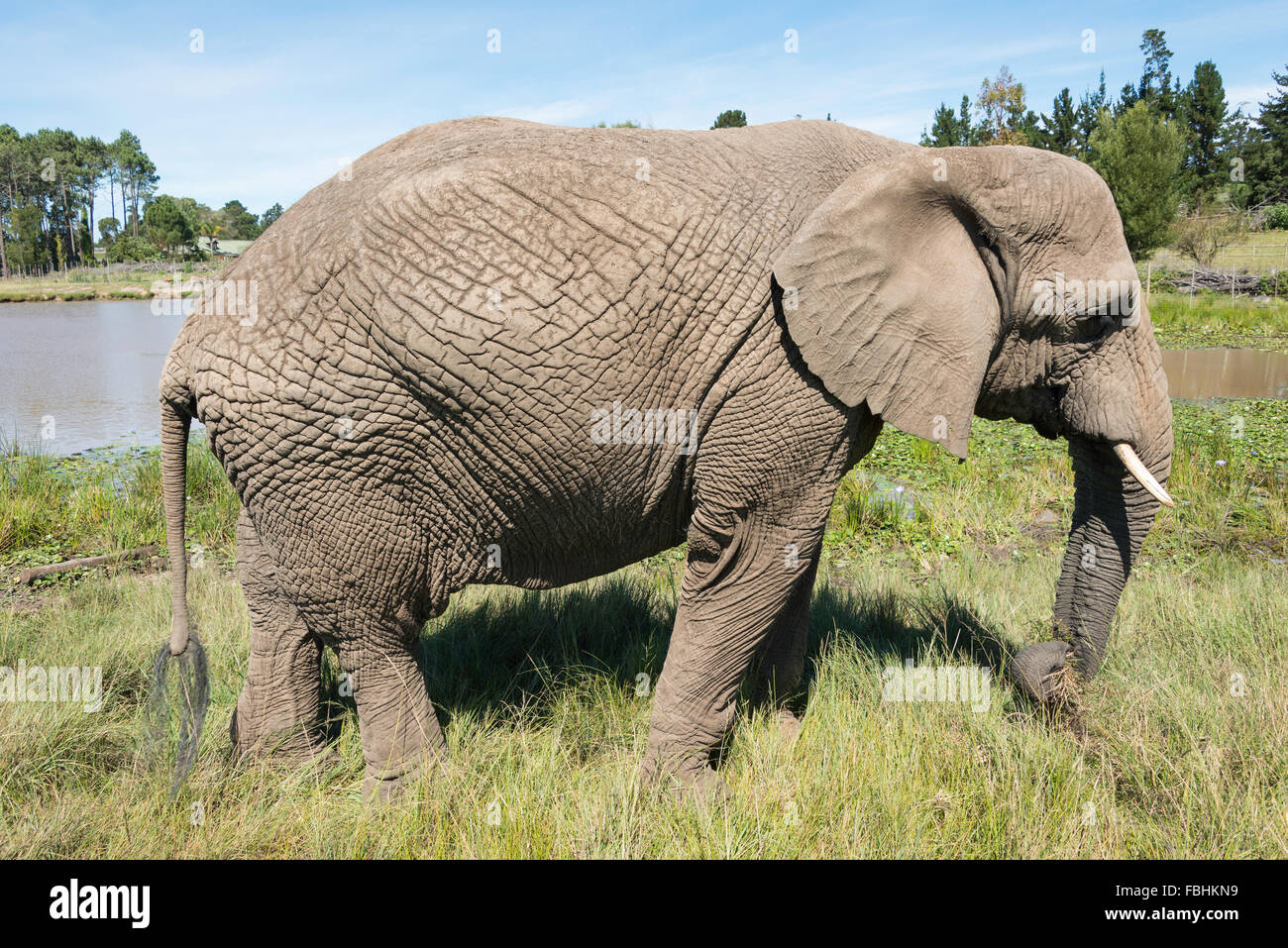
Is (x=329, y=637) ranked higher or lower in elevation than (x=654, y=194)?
lower

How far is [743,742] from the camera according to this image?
3926 mm

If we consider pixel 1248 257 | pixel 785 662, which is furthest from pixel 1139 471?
pixel 1248 257

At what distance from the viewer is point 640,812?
338 centimetres

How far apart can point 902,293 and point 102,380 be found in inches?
684

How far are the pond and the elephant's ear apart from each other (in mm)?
7118

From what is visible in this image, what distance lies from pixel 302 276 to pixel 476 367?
2.38ft

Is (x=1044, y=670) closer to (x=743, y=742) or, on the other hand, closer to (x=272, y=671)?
(x=743, y=742)

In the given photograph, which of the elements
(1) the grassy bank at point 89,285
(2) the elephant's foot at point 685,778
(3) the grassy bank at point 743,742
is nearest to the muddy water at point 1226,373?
(3) the grassy bank at point 743,742

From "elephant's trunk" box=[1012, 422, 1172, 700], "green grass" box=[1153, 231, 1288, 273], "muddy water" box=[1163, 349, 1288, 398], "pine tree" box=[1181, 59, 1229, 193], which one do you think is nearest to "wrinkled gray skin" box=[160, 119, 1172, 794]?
"elephant's trunk" box=[1012, 422, 1172, 700]

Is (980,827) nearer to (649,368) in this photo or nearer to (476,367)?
(649,368)
